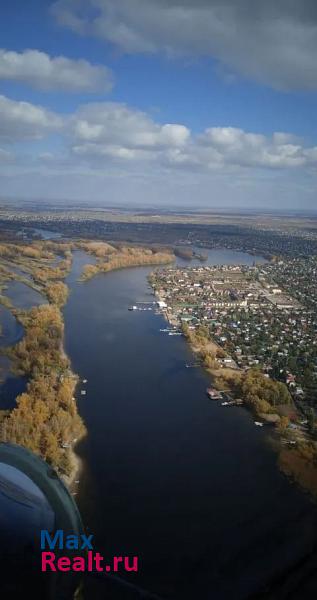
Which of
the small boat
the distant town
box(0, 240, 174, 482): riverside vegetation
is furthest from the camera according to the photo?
the distant town

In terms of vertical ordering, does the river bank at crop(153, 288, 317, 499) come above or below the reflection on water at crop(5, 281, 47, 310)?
below

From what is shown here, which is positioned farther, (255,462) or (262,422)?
(262,422)

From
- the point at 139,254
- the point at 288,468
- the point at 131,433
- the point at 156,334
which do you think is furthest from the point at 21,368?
the point at 139,254

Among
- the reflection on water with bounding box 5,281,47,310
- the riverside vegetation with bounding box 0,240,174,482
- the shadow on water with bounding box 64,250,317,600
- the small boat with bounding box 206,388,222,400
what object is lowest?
the shadow on water with bounding box 64,250,317,600

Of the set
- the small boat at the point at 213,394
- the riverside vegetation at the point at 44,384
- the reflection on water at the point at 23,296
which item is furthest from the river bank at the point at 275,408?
the reflection on water at the point at 23,296

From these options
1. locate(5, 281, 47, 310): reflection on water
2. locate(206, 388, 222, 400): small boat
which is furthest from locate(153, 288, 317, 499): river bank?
locate(5, 281, 47, 310): reflection on water

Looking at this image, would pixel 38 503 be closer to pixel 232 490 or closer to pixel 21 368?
pixel 232 490

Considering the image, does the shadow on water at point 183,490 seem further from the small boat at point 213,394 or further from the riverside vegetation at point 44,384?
the riverside vegetation at point 44,384

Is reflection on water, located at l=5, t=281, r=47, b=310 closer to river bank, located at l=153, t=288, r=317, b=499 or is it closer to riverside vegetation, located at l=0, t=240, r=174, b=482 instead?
riverside vegetation, located at l=0, t=240, r=174, b=482

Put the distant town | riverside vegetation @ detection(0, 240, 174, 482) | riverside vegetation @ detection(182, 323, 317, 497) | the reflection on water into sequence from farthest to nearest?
1. the reflection on water
2. the distant town
3. riverside vegetation @ detection(182, 323, 317, 497)
4. riverside vegetation @ detection(0, 240, 174, 482)
